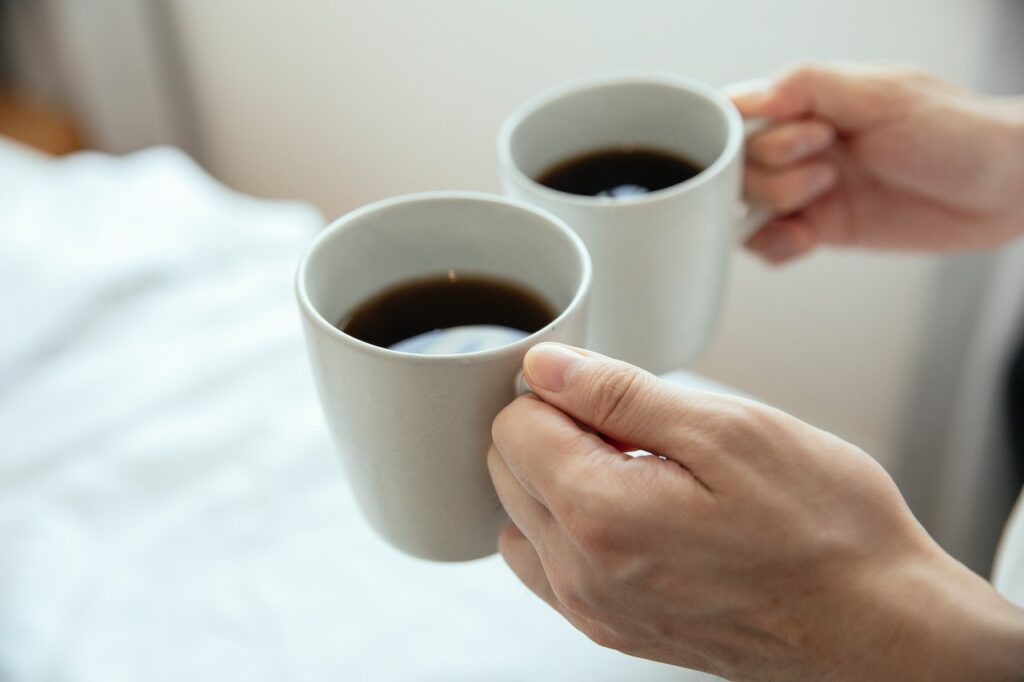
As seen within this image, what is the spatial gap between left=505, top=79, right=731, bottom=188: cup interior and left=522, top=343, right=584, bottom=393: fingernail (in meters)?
0.24

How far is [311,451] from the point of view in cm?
81

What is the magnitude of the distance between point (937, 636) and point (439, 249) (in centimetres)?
31

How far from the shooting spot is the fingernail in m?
0.44

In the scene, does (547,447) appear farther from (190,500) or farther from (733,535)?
(190,500)

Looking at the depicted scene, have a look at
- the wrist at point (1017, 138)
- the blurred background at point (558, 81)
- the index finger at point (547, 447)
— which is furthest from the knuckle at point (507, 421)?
the blurred background at point (558, 81)

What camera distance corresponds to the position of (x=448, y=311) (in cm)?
58

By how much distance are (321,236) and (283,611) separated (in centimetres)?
31

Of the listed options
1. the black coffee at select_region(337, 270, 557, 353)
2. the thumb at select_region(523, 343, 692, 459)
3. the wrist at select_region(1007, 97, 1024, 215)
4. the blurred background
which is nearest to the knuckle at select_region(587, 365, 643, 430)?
the thumb at select_region(523, 343, 692, 459)

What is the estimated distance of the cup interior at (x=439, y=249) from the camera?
514 mm

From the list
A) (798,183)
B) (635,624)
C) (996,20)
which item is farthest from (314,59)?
(635,624)

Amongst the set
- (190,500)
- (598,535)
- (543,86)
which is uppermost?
(598,535)

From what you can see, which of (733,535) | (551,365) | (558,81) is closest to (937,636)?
(733,535)

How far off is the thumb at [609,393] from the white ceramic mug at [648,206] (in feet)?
0.42

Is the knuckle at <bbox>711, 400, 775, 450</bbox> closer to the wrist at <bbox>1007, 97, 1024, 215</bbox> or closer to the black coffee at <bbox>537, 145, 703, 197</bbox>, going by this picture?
the black coffee at <bbox>537, 145, 703, 197</bbox>
